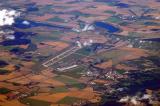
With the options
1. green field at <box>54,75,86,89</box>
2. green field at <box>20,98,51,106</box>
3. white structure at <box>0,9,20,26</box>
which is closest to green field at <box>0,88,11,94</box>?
green field at <box>20,98,51,106</box>

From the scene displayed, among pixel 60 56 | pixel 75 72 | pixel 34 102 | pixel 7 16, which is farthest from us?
pixel 7 16

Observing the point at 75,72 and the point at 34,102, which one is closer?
the point at 34,102

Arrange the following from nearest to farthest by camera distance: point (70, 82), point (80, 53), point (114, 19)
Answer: point (70, 82) < point (80, 53) < point (114, 19)

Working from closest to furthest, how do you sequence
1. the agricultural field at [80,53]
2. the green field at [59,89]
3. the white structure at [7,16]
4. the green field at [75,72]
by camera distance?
the agricultural field at [80,53], the green field at [59,89], the green field at [75,72], the white structure at [7,16]

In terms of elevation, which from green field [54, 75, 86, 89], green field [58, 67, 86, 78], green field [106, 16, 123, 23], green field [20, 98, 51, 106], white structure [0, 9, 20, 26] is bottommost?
green field [20, 98, 51, 106]

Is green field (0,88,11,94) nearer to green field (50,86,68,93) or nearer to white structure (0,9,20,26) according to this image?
green field (50,86,68,93)

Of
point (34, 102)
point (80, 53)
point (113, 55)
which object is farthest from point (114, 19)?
point (34, 102)

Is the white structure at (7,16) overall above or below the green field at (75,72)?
above

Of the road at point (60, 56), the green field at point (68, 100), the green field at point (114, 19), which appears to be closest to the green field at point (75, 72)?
the road at point (60, 56)

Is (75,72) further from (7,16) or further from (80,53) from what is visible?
(7,16)

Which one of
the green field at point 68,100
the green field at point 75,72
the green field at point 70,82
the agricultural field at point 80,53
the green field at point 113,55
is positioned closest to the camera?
the green field at point 68,100

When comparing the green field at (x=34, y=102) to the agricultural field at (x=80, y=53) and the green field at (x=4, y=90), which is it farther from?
the green field at (x=4, y=90)

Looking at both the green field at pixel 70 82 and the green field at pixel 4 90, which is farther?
the green field at pixel 70 82
